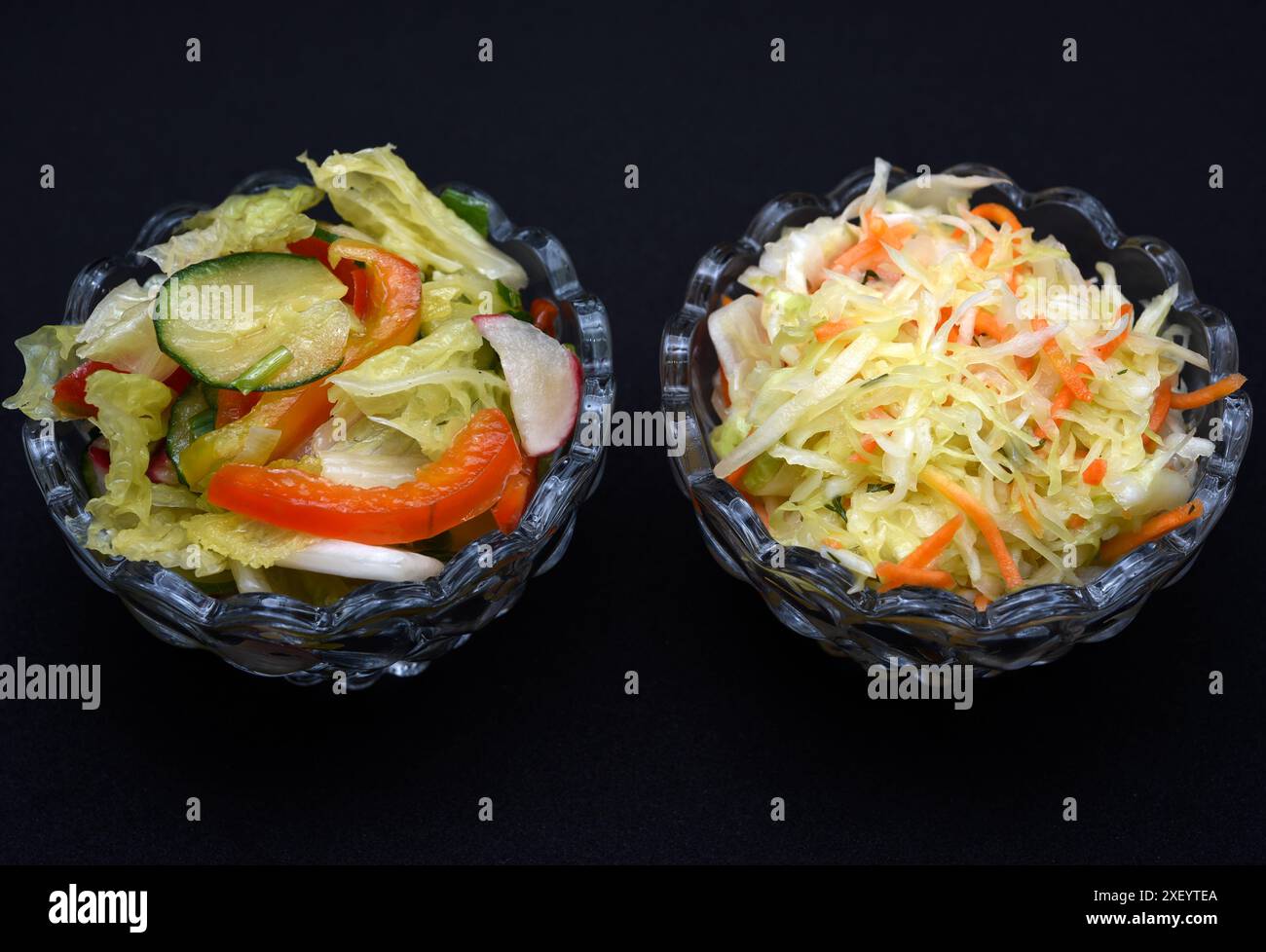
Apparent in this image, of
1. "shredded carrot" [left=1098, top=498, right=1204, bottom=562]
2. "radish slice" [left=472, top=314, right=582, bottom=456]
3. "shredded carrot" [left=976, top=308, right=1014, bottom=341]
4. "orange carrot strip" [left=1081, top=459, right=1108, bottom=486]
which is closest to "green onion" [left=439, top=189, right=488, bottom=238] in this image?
"radish slice" [left=472, top=314, right=582, bottom=456]

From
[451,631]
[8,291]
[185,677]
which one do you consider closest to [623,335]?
[451,631]

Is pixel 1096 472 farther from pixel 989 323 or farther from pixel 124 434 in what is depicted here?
pixel 124 434

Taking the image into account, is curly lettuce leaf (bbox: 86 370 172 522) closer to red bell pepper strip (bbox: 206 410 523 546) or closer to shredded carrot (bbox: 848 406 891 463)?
red bell pepper strip (bbox: 206 410 523 546)

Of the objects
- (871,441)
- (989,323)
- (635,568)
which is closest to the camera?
(871,441)

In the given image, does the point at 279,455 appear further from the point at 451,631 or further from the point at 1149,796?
the point at 1149,796

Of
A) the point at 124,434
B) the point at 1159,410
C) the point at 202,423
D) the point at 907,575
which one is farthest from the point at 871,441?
the point at 124,434

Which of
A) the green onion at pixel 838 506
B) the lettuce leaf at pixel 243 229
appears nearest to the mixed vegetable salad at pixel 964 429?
the green onion at pixel 838 506
